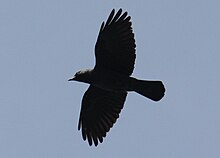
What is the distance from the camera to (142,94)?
16125 millimetres

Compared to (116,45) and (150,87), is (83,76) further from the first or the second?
(150,87)

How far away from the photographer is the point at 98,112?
17.3 metres

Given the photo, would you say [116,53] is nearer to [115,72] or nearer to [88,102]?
[115,72]

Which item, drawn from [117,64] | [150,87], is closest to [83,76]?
[117,64]

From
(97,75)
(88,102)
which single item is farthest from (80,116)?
(97,75)

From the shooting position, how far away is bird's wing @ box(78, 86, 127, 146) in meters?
16.9

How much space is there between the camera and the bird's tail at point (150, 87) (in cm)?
1588

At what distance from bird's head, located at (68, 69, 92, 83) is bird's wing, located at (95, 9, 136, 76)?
23 centimetres

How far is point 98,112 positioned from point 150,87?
5.91ft

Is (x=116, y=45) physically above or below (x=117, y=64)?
above

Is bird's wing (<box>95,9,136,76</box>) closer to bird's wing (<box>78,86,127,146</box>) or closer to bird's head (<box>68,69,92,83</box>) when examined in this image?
bird's head (<box>68,69,92,83</box>)

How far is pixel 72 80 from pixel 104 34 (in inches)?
47.7

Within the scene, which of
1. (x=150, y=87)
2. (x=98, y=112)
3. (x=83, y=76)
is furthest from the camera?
(x=98, y=112)

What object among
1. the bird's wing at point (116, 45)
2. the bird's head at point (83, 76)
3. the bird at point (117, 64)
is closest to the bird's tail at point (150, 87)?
the bird at point (117, 64)
